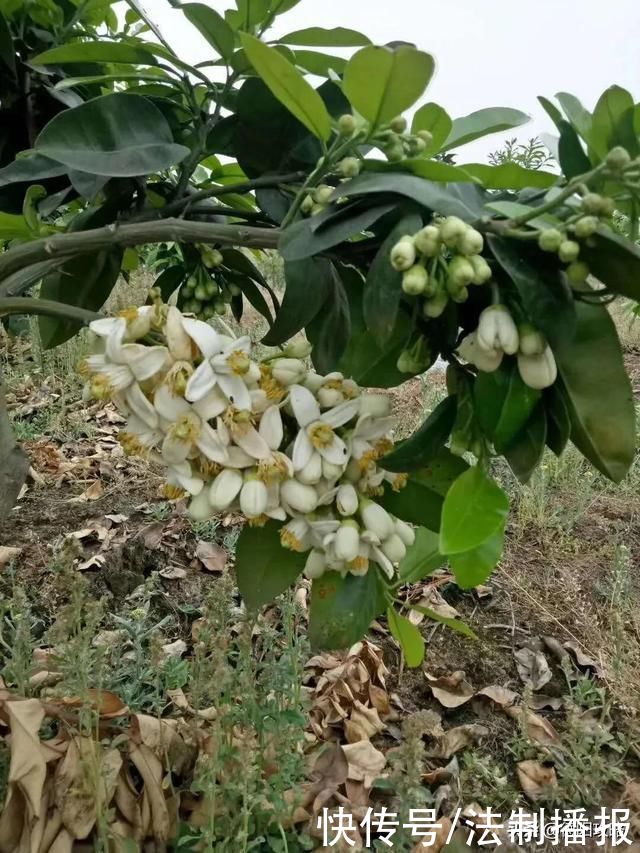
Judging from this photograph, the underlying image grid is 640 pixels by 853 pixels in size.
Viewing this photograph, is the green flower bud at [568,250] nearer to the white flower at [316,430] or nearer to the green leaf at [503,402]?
the green leaf at [503,402]

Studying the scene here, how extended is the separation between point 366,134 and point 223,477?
0.23 meters

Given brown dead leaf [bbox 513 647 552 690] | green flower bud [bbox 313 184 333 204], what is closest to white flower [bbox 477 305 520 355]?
green flower bud [bbox 313 184 333 204]

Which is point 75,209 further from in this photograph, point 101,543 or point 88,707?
point 101,543

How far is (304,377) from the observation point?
1.64ft

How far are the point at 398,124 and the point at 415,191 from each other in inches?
2.9

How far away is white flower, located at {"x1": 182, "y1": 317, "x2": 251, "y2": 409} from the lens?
44 cm

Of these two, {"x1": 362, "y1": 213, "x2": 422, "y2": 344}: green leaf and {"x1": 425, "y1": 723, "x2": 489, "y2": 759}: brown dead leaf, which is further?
{"x1": 425, "y1": 723, "x2": 489, "y2": 759}: brown dead leaf

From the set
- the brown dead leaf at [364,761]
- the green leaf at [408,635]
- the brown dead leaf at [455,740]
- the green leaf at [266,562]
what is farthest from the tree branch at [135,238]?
the brown dead leaf at [455,740]

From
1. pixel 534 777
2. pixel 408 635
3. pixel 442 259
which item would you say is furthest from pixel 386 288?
pixel 534 777

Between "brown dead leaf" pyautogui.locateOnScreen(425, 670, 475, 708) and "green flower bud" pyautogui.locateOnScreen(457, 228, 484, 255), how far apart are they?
1042 mm

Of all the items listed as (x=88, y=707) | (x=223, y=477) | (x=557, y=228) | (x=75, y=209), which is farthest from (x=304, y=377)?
(x=75, y=209)

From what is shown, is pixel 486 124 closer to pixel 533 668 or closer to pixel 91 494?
pixel 533 668

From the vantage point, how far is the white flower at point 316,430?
0.46 meters

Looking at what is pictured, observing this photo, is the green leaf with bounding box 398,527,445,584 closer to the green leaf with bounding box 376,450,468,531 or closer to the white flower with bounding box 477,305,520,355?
the green leaf with bounding box 376,450,468,531
